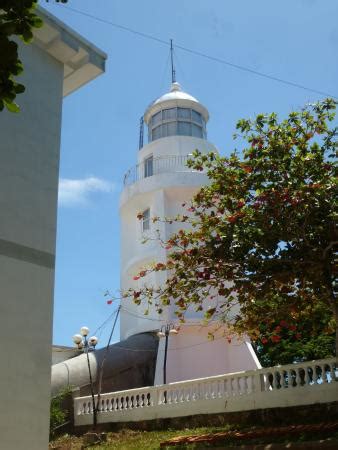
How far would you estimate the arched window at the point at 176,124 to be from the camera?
24.4 metres

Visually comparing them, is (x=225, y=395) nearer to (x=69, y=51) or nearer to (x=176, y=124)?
(x=69, y=51)

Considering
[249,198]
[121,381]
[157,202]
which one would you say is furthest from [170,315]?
[249,198]

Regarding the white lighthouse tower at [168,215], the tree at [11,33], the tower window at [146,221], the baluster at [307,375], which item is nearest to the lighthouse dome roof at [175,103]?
the white lighthouse tower at [168,215]

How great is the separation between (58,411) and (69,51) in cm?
1012

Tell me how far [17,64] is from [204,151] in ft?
67.5

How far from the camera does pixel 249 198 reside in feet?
36.0

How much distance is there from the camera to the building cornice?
32.2 feet

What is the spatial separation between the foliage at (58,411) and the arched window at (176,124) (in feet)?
40.3

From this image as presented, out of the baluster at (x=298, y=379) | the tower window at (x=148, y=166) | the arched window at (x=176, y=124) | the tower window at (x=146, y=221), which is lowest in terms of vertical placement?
the baluster at (x=298, y=379)

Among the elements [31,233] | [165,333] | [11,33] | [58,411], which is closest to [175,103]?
[165,333]

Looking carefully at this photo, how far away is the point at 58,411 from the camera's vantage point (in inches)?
611

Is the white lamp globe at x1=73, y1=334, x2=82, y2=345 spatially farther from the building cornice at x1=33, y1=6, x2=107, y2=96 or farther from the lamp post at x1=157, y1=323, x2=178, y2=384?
the building cornice at x1=33, y1=6, x2=107, y2=96

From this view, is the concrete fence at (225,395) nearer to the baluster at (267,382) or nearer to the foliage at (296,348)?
the baluster at (267,382)

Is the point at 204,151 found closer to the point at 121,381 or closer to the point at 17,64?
the point at 121,381
